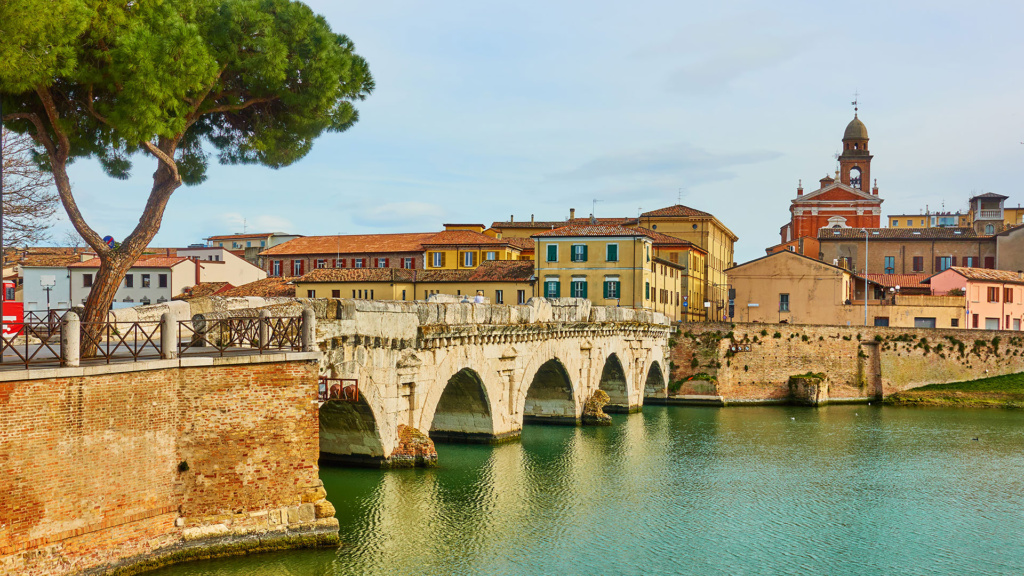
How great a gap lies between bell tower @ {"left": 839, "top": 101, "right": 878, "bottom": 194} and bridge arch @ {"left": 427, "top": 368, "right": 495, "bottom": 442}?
3034 inches

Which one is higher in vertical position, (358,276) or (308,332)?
(358,276)

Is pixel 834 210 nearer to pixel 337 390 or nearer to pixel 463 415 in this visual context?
pixel 463 415

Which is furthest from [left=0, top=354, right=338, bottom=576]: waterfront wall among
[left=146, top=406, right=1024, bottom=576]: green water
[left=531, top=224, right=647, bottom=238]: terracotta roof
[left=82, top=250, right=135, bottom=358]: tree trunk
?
[left=531, top=224, right=647, bottom=238]: terracotta roof

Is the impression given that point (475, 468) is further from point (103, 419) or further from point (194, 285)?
point (194, 285)

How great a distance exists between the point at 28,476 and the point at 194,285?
50444mm

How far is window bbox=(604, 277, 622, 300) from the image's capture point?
51906 millimetres

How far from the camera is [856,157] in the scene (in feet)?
320

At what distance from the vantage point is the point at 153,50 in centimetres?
1838

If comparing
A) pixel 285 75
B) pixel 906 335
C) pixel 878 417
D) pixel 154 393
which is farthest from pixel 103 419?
pixel 906 335

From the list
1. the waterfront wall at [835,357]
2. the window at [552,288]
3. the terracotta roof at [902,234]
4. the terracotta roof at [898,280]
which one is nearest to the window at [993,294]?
the terracotta roof at [898,280]

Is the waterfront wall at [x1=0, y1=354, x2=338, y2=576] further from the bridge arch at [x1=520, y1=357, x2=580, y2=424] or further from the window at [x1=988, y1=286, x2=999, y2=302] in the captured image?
the window at [x1=988, y1=286, x2=999, y2=302]

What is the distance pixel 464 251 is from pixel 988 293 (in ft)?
119

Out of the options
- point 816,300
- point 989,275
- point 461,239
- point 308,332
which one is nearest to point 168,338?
point 308,332

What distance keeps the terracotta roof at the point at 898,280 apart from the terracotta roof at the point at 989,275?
4747 millimetres
